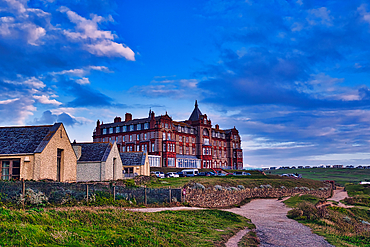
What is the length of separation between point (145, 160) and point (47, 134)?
86.7 ft

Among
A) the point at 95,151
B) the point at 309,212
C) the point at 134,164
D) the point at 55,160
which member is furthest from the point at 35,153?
the point at 134,164

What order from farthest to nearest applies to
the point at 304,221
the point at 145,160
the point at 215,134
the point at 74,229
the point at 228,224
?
the point at 215,134 → the point at 145,160 → the point at 304,221 → the point at 228,224 → the point at 74,229

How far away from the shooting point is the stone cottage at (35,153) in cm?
2773

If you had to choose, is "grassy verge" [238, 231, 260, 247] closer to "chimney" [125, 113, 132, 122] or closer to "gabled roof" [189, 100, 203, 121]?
"chimney" [125, 113, 132, 122]

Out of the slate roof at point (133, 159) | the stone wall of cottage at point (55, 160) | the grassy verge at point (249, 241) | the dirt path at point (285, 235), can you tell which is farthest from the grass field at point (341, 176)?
the grassy verge at point (249, 241)

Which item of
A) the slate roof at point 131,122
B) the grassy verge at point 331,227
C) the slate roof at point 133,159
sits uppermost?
the slate roof at point 131,122

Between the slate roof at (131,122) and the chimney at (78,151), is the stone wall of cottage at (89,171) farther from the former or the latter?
the slate roof at (131,122)

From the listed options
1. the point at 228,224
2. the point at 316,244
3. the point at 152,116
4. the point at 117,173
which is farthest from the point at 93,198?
the point at 152,116

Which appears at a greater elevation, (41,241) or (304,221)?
(41,241)

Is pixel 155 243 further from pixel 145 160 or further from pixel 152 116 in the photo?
pixel 152 116

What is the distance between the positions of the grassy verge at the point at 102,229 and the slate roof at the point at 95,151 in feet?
70.2

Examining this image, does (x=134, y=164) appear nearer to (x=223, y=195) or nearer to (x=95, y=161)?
(x=95, y=161)

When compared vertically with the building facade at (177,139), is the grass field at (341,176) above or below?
below

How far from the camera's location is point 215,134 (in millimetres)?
109125
